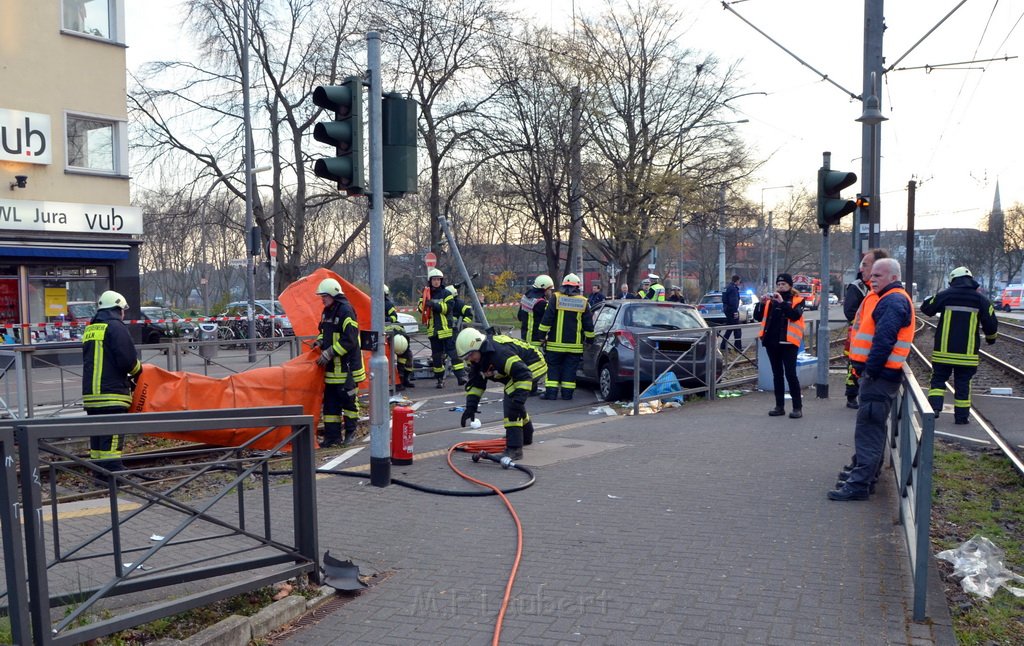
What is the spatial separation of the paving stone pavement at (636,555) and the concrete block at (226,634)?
27 centimetres

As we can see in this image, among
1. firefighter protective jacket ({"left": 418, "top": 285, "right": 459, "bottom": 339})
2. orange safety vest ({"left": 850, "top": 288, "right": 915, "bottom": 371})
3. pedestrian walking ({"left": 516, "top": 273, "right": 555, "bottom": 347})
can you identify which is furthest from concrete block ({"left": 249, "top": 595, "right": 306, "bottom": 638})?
firefighter protective jacket ({"left": 418, "top": 285, "right": 459, "bottom": 339})

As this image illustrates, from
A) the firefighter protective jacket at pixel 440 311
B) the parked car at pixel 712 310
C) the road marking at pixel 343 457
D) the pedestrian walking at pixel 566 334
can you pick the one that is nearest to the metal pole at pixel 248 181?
the firefighter protective jacket at pixel 440 311

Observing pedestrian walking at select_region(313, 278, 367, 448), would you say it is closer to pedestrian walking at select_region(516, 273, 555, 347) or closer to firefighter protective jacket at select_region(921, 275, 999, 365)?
pedestrian walking at select_region(516, 273, 555, 347)

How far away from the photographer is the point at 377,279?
7035 mm

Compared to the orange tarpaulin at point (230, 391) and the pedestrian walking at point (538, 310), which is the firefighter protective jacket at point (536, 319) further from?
the orange tarpaulin at point (230, 391)

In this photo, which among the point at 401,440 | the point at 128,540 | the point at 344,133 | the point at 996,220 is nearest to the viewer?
the point at 128,540

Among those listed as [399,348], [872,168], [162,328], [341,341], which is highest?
[872,168]

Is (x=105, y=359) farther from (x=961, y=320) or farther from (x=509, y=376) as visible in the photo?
(x=961, y=320)

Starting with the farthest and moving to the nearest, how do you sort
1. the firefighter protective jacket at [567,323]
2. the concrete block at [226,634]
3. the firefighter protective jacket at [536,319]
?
the firefighter protective jacket at [536,319], the firefighter protective jacket at [567,323], the concrete block at [226,634]

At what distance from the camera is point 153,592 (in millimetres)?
4652

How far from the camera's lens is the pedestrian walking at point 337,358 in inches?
365

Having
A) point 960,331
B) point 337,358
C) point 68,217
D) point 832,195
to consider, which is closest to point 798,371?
point 832,195

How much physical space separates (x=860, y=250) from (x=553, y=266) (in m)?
10.4

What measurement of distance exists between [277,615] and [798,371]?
11.2m
